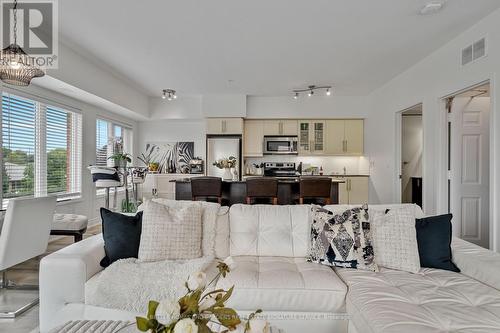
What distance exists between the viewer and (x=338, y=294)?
1633 mm

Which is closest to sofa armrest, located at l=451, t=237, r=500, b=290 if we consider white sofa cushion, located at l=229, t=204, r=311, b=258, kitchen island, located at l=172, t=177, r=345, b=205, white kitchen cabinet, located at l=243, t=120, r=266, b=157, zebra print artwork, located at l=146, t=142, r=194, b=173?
white sofa cushion, located at l=229, t=204, r=311, b=258

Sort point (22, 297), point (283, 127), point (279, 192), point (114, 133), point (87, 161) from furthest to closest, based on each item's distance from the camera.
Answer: point (283, 127)
point (114, 133)
point (87, 161)
point (279, 192)
point (22, 297)

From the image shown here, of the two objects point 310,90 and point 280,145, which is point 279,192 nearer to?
point 280,145

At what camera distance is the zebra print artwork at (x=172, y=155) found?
687cm

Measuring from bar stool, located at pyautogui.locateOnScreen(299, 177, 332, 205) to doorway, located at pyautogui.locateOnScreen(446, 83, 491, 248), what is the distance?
1.60 meters

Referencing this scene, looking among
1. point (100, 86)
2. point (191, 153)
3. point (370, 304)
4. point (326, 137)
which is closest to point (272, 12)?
point (370, 304)

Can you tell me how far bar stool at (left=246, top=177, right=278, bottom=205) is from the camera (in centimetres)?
392

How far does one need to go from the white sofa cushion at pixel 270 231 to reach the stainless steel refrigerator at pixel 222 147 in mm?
3961

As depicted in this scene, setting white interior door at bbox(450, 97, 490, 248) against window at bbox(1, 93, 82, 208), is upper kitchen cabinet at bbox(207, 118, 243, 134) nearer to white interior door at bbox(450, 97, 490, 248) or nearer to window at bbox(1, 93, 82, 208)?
window at bbox(1, 93, 82, 208)

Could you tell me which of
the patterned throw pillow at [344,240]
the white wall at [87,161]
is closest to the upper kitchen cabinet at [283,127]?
the white wall at [87,161]

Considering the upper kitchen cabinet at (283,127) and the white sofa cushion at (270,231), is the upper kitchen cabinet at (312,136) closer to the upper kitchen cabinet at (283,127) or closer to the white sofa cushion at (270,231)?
the upper kitchen cabinet at (283,127)

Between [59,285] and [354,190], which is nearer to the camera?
[59,285]

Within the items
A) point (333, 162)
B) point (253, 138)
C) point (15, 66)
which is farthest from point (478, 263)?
point (253, 138)

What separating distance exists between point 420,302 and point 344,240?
1.97 ft
